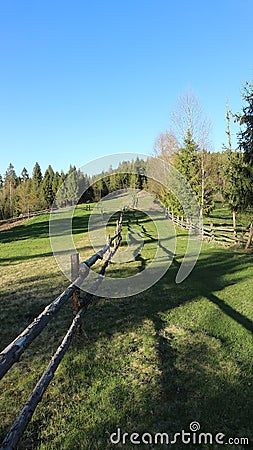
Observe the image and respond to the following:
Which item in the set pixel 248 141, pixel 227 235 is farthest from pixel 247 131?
pixel 227 235

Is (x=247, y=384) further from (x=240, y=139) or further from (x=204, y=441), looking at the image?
(x=240, y=139)

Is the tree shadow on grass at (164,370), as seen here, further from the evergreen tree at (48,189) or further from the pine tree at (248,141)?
the evergreen tree at (48,189)

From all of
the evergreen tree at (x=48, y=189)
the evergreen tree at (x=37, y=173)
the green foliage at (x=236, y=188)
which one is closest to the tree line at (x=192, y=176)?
the green foliage at (x=236, y=188)

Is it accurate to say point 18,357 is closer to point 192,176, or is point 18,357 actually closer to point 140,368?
point 140,368

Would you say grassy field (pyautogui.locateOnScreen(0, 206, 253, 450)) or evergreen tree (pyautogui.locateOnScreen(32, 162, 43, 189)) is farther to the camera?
evergreen tree (pyautogui.locateOnScreen(32, 162, 43, 189))

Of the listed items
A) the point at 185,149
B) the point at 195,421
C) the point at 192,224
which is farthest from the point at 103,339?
the point at 185,149

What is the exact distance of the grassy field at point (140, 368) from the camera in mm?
3004

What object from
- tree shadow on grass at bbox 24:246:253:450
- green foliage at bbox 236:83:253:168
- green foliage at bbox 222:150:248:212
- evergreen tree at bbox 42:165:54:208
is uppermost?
evergreen tree at bbox 42:165:54:208

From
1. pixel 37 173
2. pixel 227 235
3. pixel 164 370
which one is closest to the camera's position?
pixel 164 370


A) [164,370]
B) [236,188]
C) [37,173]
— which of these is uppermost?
[37,173]

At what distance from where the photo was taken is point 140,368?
13.2 feet

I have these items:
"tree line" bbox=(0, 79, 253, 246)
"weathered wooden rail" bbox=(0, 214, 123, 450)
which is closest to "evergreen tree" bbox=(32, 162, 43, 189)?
"tree line" bbox=(0, 79, 253, 246)

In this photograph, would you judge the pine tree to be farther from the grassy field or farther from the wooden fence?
the grassy field

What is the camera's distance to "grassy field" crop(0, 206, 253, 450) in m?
3.00
